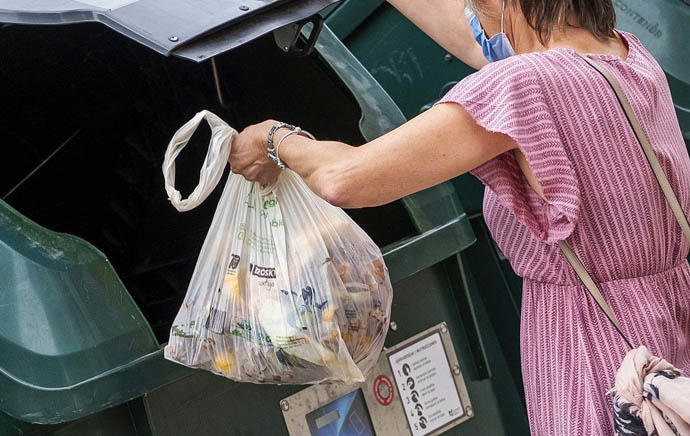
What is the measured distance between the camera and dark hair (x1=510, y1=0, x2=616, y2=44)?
1856mm

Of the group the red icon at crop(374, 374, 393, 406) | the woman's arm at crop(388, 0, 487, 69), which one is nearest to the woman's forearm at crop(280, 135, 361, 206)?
the red icon at crop(374, 374, 393, 406)

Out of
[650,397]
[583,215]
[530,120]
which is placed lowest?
[650,397]

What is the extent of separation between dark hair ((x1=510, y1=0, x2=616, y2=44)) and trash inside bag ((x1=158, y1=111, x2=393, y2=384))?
51cm

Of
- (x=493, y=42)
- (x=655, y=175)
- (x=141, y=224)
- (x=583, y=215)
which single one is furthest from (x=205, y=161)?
(x=141, y=224)

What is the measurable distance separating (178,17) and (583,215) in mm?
775

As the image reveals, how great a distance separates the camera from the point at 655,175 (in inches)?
69.4

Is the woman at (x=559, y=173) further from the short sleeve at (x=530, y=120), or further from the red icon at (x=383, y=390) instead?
the red icon at (x=383, y=390)

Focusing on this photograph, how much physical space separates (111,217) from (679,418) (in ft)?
5.78

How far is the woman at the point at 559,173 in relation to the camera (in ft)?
5.51

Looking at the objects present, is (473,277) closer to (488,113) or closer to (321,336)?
(321,336)

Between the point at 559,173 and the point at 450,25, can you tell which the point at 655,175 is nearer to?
the point at 559,173

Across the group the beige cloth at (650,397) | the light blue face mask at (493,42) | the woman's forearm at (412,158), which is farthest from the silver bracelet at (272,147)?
the beige cloth at (650,397)

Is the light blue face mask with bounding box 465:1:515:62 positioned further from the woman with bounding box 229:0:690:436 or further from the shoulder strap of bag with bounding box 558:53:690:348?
the shoulder strap of bag with bounding box 558:53:690:348

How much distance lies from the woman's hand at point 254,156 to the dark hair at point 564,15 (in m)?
0.50
